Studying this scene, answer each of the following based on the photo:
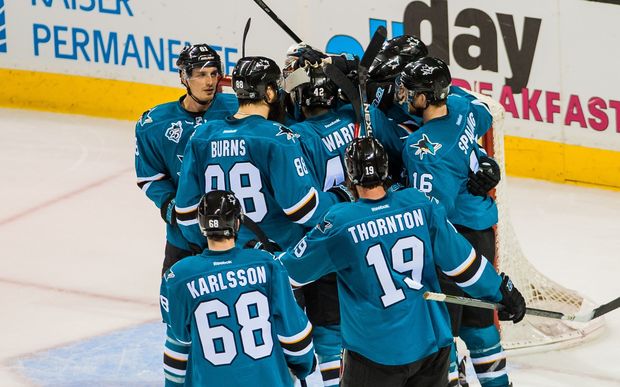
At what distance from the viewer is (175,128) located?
5.17 m

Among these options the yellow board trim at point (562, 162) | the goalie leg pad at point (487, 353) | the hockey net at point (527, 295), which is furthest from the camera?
the yellow board trim at point (562, 162)

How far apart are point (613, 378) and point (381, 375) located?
5.73 ft

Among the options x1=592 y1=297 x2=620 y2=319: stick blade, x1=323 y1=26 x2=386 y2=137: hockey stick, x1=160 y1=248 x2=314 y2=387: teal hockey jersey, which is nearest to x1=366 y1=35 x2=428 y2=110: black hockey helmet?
x1=323 y1=26 x2=386 y2=137: hockey stick

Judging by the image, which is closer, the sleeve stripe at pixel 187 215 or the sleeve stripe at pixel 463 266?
the sleeve stripe at pixel 463 266

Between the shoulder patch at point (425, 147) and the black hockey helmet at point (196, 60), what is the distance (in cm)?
94

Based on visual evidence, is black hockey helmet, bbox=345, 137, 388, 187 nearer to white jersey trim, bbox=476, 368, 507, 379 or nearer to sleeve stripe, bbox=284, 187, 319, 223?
sleeve stripe, bbox=284, 187, 319, 223

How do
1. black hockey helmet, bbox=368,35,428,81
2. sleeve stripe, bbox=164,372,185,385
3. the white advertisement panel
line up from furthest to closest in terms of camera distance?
1. the white advertisement panel
2. black hockey helmet, bbox=368,35,428,81
3. sleeve stripe, bbox=164,372,185,385

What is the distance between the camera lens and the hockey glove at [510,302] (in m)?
4.34

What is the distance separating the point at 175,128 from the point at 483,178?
3.86 feet

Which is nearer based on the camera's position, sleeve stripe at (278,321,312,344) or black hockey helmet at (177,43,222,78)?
sleeve stripe at (278,321,312,344)

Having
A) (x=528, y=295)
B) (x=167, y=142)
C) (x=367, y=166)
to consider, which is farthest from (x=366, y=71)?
(x=528, y=295)

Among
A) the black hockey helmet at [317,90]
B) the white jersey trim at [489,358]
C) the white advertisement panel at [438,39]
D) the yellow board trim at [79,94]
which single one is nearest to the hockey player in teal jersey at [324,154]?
the black hockey helmet at [317,90]

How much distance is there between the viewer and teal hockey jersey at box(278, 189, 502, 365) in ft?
13.3

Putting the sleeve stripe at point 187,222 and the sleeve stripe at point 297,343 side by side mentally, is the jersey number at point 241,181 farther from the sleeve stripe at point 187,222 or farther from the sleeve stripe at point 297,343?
the sleeve stripe at point 297,343
